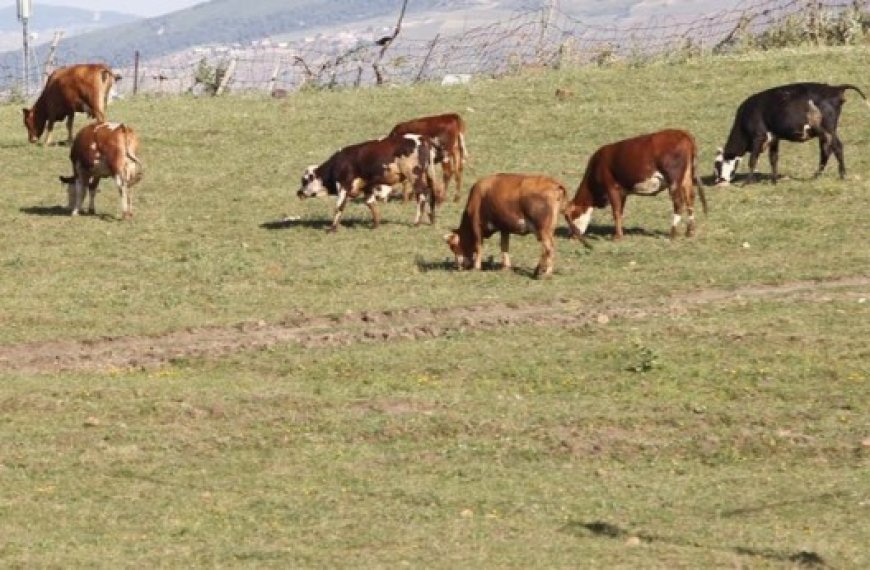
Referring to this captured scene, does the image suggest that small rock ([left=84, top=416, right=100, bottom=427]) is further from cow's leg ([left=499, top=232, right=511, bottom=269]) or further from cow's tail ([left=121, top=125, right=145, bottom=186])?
cow's tail ([left=121, top=125, right=145, bottom=186])

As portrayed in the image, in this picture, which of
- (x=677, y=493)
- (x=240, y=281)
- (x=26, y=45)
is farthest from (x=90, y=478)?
(x=26, y=45)

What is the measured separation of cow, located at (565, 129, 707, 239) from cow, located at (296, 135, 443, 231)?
247 cm

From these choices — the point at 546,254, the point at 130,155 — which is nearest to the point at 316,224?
the point at 130,155

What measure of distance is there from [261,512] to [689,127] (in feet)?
71.3

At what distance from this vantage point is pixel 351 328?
872 inches

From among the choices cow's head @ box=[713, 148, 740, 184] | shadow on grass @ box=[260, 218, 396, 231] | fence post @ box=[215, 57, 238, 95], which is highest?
fence post @ box=[215, 57, 238, 95]

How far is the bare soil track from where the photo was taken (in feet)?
69.4

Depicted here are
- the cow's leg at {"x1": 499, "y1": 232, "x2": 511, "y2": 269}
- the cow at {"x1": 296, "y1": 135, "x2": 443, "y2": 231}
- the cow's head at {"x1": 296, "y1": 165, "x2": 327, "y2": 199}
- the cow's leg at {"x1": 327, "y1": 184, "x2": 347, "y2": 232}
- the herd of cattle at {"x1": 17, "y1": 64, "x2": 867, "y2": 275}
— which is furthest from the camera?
the cow's head at {"x1": 296, "y1": 165, "x2": 327, "y2": 199}

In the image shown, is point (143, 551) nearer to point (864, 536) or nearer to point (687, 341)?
point (864, 536)

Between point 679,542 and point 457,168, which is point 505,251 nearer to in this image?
point 457,168

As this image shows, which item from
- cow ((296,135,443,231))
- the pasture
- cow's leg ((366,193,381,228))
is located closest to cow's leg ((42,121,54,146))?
the pasture

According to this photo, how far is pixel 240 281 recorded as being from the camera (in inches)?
981

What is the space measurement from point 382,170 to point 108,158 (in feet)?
14.4

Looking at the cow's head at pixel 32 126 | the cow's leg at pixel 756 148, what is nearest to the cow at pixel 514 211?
the cow's leg at pixel 756 148
